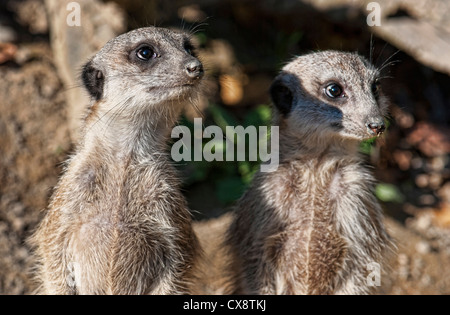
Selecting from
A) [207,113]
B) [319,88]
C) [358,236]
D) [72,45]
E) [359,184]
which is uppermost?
[72,45]

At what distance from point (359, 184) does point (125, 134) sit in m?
1.52

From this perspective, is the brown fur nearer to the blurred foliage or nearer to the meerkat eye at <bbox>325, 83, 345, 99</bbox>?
the meerkat eye at <bbox>325, 83, 345, 99</bbox>

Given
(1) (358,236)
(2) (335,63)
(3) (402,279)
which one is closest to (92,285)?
(1) (358,236)

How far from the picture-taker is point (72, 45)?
5.75 metres

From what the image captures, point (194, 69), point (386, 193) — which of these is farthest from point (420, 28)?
point (194, 69)

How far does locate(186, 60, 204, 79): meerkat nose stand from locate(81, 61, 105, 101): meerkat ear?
552 mm

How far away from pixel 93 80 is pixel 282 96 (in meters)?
1.21

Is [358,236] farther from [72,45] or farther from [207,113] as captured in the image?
[72,45]

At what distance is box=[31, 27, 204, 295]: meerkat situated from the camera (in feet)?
12.0

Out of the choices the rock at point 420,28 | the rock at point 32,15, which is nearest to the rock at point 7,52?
the rock at point 32,15

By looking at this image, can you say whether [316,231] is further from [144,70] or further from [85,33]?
[85,33]

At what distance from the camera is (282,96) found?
4301 mm

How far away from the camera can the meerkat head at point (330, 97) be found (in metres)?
3.96

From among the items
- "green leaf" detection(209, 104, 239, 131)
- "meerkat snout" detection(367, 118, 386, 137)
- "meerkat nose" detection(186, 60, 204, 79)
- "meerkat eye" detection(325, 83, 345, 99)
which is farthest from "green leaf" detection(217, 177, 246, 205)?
"meerkat nose" detection(186, 60, 204, 79)
